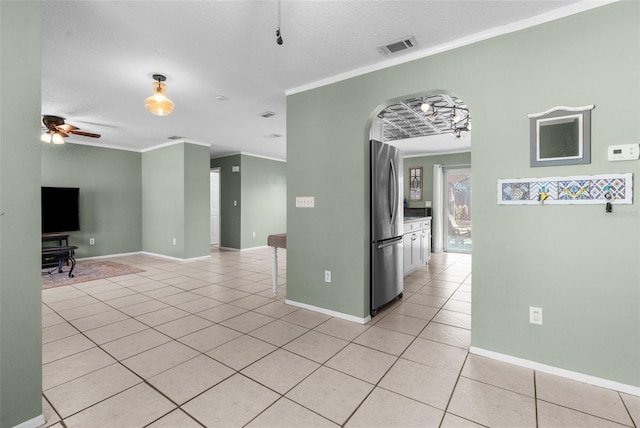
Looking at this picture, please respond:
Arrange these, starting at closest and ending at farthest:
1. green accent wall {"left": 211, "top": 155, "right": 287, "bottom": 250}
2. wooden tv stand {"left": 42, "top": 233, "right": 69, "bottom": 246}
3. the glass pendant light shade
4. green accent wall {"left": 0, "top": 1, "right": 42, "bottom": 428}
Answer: green accent wall {"left": 0, "top": 1, "right": 42, "bottom": 428}
the glass pendant light shade
wooden tv stand {"left": 42, "top": 233, "right": 69, "bottom": 246}
green accent wall {"left": 211, "top": 155, "right": 287, "bottom": 250}

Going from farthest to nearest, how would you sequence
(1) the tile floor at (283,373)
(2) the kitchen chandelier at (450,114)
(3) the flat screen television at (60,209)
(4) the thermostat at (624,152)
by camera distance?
(3) the flat screen television at (60,209)
(2) the kitchen chandelier at (450,114)
(4) the thermostat at (624,152)
(1) the tile floor at (283,373)

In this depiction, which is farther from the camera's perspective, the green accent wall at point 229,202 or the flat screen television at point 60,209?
the green accent wall at point 229,202

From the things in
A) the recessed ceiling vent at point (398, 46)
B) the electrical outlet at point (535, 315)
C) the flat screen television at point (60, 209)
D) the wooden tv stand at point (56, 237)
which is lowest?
the electrical outlet at point (535, 315)

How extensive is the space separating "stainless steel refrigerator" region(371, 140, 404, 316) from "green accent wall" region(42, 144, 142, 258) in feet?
22.1

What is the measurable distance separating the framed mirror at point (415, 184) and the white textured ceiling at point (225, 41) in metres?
5.27

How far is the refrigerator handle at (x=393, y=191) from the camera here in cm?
353

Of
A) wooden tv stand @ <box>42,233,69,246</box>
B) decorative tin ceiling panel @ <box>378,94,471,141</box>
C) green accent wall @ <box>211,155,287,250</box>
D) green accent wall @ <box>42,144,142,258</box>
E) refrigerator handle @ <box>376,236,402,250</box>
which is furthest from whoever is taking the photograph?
green accent wall @ <box>211,155,287,250</box>

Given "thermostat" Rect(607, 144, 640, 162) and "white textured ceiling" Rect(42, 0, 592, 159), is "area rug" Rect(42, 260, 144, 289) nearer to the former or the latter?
"white textured ceiling" Rect(42, 0, 592, 159)

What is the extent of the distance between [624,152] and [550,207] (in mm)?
517

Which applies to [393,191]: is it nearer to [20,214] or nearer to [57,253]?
[20,214]

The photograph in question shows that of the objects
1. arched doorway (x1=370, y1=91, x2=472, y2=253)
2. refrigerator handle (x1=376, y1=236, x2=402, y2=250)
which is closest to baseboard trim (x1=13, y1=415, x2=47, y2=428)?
refrigerator handle (x1=376, y1=236, x2=402, y2=250)

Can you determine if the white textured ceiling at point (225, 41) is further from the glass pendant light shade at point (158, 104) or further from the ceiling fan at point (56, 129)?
the glass pendant light shade at point (158, 104)

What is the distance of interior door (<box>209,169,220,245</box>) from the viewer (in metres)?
8.99

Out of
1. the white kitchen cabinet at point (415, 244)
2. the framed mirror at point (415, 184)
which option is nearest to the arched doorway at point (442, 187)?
the framed mirror at point (415, 184)
